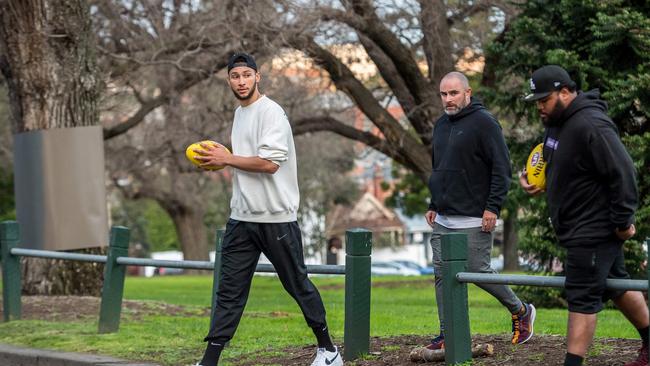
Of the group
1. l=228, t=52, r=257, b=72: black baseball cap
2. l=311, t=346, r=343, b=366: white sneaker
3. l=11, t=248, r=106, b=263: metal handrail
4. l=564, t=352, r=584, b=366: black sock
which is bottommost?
l=311, t=346, r=343, b=366: white sneaker

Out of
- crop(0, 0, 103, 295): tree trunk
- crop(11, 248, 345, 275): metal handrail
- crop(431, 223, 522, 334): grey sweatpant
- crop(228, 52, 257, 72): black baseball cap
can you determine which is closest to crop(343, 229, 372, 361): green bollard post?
crop(11, 248, 345, 275): metal handrail

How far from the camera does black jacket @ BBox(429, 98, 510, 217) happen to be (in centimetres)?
729

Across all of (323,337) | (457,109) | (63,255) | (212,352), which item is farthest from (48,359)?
(457,109)

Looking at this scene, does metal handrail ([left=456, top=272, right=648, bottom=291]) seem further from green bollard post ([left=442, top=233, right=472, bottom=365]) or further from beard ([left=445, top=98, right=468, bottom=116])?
beard ([left=445, top=98, right=468, bottom=116])

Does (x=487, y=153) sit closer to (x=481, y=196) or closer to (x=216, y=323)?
(x=481, y=196)

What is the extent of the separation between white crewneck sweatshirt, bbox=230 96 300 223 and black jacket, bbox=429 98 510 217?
3.39 feet

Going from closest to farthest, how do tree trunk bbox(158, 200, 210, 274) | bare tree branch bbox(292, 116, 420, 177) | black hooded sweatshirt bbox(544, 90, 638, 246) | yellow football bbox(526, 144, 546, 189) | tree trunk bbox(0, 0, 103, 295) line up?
black hooded sweatshirt bbox(544, 90, 638, 246) → yellow football bbox(526, 144, 546, 189) → tree trunk bbox(0, 0, 103, 295) → bare tree branch bbox(292, 116, 420, 177) → tree trunk bbox(158, 200, 210, 274)

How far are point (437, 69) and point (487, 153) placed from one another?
1354cm

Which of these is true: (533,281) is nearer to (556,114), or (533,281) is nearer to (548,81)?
(556,114)

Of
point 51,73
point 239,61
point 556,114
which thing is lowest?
point 556,114

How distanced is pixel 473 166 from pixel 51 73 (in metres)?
9.38

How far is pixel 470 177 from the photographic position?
7340 millimetres

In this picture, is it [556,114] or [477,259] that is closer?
[556,114]

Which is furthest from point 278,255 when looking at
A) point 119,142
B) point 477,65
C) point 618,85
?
point 119,142
